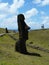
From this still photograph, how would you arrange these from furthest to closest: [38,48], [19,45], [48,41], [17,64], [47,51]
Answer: [48,41] → [38,48] → [47,51] → [19,45] → [17,64]

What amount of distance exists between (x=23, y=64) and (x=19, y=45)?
8954 mm

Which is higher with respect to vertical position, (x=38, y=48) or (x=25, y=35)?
(x=25, y=35)

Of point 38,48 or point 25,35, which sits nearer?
point 25,35

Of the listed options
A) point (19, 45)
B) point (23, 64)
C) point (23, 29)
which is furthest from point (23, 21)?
point (23, 64)

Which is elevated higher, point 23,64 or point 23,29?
point 23,29

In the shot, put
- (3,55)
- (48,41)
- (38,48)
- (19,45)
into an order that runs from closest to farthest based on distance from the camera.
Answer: (3,55) < (19,45) < (38,48) < (48,41)

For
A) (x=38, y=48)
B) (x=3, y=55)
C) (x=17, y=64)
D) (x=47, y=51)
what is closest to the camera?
(x=17, y=64)

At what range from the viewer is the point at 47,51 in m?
32.4

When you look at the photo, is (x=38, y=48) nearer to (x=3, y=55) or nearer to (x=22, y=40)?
(x=22, y=40)

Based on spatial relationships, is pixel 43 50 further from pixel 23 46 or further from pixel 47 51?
pixel 23 46

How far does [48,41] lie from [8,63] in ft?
74.3

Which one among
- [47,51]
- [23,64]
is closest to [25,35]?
[47,51]

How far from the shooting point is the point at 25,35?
28.5m

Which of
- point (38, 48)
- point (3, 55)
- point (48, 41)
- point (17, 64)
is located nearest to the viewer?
point (17, 64)
